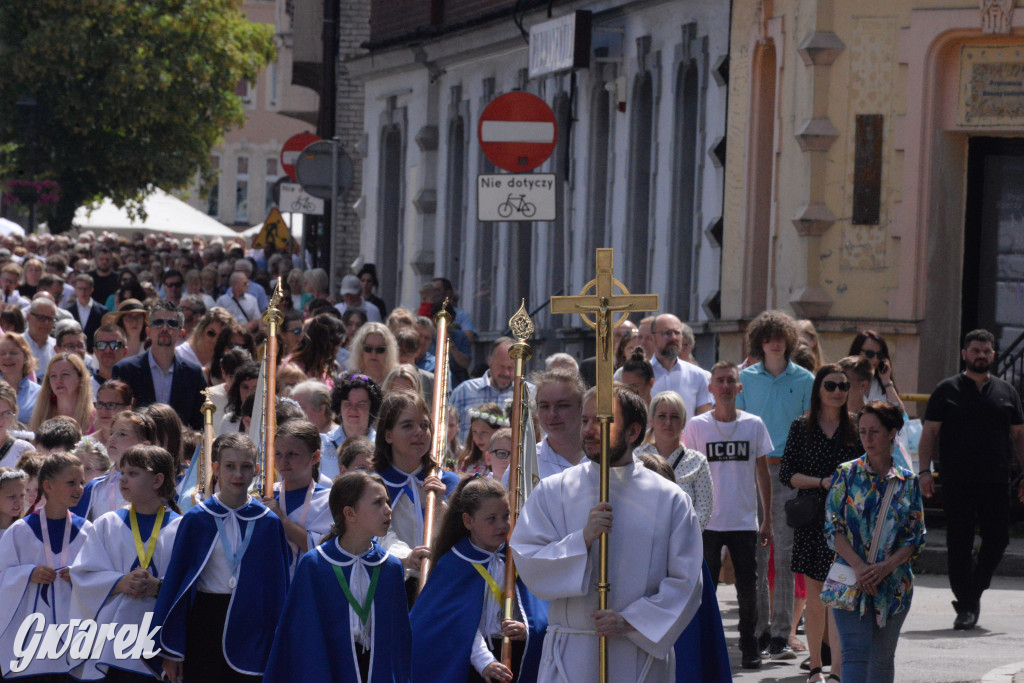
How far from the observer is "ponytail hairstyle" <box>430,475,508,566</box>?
330 inches

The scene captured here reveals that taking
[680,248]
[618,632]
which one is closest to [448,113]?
[680,248]

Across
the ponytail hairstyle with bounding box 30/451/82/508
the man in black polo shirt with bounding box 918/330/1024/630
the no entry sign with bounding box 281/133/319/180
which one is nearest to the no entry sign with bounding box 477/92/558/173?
the man in black polo shirt with bounding box 918/330/1024/630

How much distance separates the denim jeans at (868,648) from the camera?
33.1 feet

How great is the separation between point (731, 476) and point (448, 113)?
1871cm

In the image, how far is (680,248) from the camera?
75.4 ft

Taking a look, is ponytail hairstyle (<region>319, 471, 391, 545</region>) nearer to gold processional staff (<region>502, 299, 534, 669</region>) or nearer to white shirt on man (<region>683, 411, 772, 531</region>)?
gold processional staff (<region>502, 299, 534, 669</region>)

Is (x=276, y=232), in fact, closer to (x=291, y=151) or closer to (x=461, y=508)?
(x=291, y=151)

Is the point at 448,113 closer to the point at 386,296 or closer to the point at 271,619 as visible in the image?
the point at 386,296

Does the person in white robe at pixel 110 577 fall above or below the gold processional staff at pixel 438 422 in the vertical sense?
below

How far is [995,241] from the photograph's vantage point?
1895 cm

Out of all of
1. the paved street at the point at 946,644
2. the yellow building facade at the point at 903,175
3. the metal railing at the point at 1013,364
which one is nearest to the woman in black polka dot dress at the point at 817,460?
the paved street at the point at 946,644

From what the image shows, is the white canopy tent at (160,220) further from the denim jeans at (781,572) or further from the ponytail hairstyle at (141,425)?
the ponytail hairstyle at (141,425)

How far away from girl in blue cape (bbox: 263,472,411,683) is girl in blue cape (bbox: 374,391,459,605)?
1058mm

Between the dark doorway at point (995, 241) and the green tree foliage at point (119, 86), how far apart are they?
123ft
